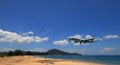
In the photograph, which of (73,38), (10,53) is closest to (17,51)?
(10,53)

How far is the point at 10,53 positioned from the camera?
387ft

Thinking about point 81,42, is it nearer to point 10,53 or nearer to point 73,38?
point 73,38

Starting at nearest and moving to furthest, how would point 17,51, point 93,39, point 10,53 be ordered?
point 93,39 → point 10,53 → point 17,51

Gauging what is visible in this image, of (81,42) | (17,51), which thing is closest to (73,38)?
(81,42)

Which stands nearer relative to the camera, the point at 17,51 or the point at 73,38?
the point at 73,38

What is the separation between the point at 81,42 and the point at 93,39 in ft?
3.18

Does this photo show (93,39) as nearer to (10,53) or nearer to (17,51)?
(10,53)

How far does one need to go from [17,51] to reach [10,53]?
9672 mm

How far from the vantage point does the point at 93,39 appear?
14.8 metres

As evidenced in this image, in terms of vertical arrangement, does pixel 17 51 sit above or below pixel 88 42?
above

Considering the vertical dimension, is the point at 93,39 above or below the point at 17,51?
below

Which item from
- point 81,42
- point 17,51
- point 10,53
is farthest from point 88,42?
point 17,51

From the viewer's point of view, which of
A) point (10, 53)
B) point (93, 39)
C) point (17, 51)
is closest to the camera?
point (93, 39)

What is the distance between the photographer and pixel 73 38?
610 inches
